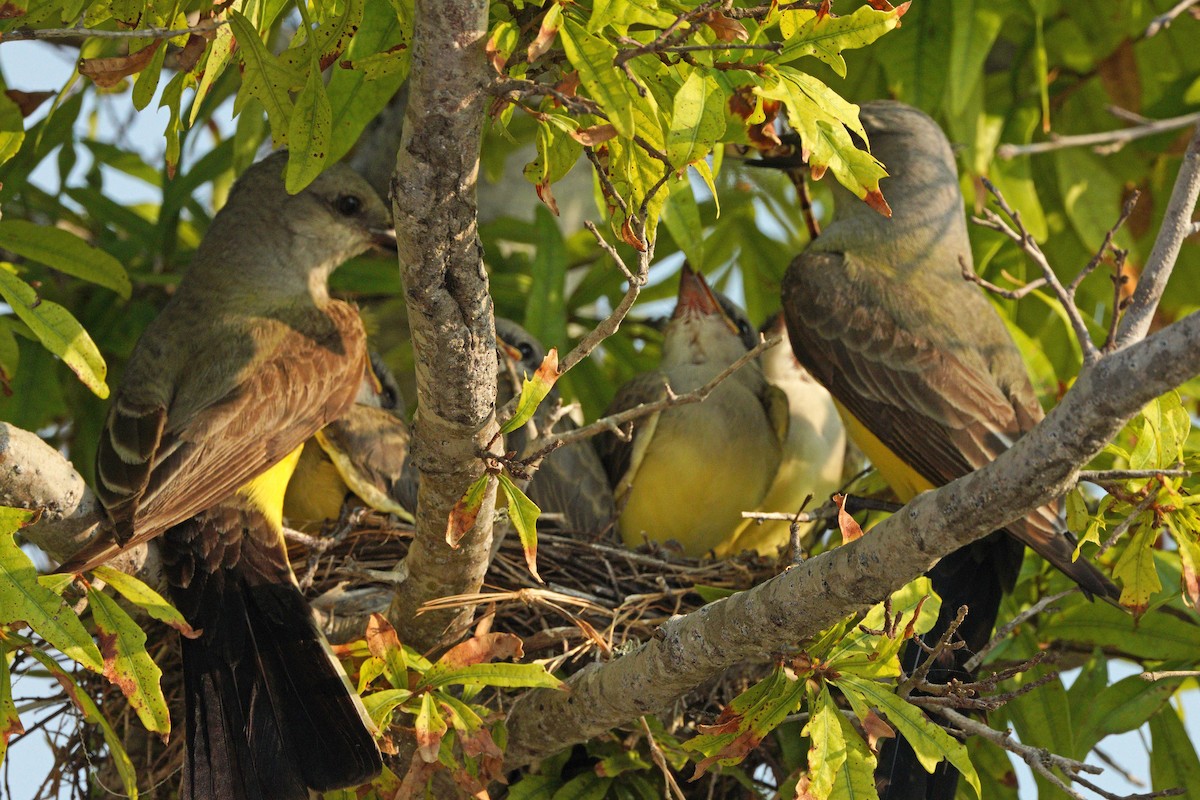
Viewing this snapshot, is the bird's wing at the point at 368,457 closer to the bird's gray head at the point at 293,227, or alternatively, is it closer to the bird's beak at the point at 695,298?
the bird's gray head at the point at 293,227

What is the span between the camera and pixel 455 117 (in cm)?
302

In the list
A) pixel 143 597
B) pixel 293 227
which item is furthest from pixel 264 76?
pixel 293 227

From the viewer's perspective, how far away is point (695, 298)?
22.1 feet

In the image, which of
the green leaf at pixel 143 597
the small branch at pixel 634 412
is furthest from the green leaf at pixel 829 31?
the green leaf at pixel 143 597

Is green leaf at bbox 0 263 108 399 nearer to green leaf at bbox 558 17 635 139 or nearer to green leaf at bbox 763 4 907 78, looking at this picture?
green leaf at bbox 558 17 635 139

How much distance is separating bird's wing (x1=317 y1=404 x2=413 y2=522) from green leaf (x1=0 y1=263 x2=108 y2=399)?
1.67 m

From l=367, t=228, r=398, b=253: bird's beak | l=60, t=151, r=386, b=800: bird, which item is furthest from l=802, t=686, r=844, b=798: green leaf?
l=367, t=228, r=398, b=253: bird's beak

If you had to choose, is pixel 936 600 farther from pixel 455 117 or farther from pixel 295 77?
pixel 295 77

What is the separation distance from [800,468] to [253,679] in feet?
9.66

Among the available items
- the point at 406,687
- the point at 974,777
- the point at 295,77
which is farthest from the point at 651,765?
the point at 295,77

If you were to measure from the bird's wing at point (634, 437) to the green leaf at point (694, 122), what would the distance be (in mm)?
3209

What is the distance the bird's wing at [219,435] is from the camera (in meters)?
4.31

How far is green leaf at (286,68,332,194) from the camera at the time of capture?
133 inches

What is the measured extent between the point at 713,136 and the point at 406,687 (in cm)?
196
